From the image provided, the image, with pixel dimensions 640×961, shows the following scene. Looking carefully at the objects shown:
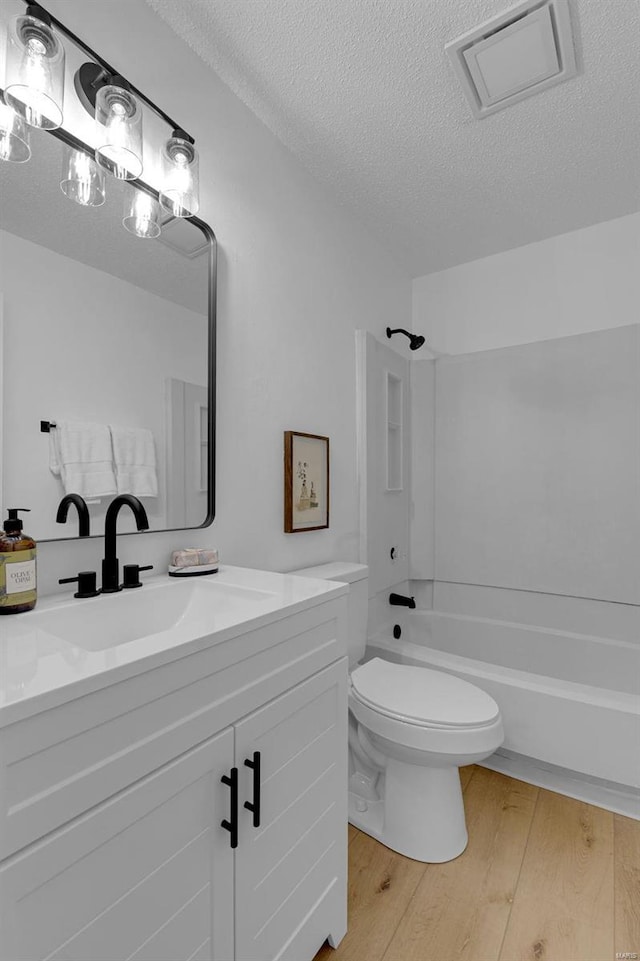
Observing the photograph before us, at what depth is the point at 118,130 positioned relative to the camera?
109cm

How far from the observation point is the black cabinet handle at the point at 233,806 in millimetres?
821

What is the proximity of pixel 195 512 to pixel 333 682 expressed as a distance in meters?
0.60

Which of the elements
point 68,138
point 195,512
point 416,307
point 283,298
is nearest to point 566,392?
point 416,307

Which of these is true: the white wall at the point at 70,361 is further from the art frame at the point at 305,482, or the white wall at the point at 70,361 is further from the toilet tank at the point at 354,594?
the toilet tank at the point at 354,594

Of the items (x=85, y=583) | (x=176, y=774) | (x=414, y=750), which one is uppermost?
(x=85, y=583)

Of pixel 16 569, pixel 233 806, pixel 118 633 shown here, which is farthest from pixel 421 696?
pixel 16 569

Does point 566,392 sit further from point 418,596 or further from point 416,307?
point 418,596

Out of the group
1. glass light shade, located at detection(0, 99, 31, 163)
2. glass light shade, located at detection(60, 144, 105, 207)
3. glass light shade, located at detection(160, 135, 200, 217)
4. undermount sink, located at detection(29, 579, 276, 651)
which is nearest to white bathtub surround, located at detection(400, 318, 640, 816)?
undermount sink, located at detection(29, 579, 276, 651)

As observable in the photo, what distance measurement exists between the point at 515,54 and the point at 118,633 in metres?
1.91

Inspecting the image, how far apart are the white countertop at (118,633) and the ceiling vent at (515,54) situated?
5.16ft

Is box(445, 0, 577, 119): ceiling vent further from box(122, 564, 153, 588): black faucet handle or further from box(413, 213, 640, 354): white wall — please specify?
box(122, 564, 153, 588): black faucet handle

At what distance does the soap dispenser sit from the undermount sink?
0.12 feet

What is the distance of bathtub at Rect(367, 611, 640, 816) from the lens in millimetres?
1693

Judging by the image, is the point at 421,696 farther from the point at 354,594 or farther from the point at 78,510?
the point at 78,510
